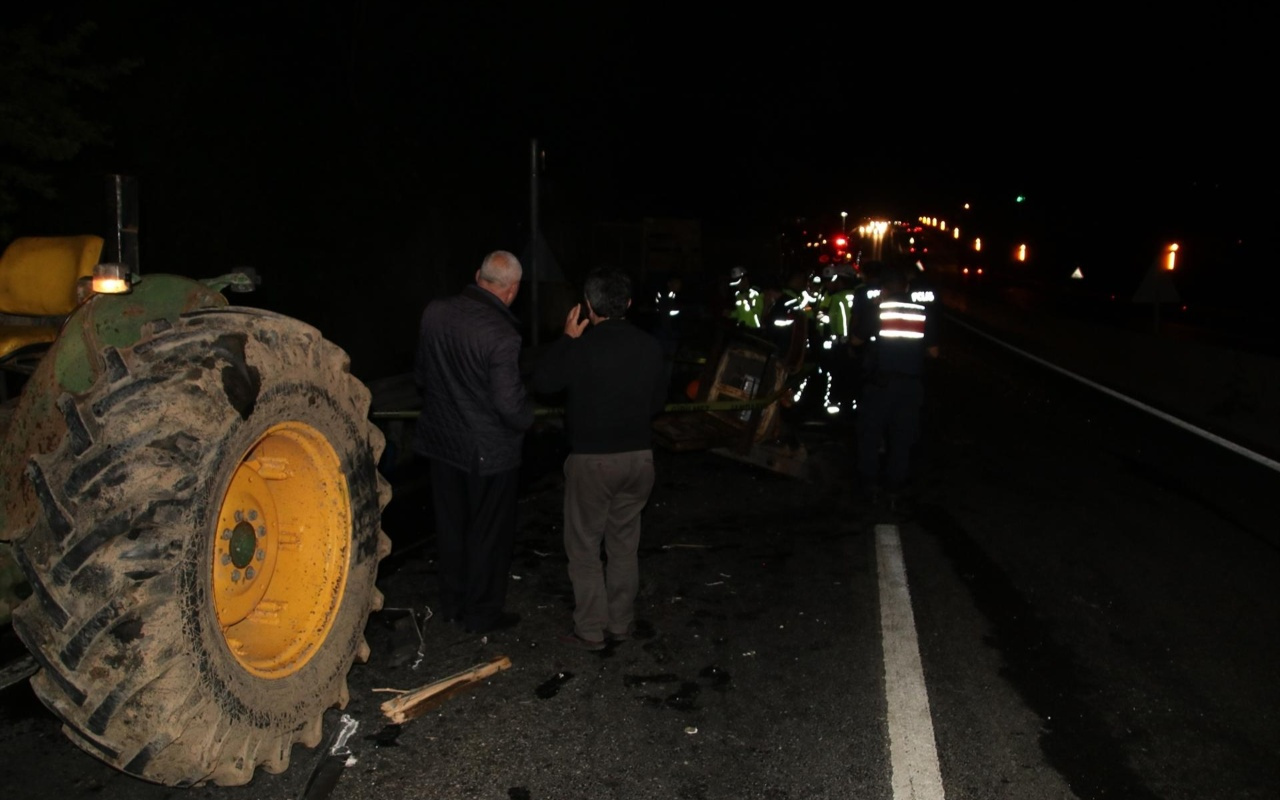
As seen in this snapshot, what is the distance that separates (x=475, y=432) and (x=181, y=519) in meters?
2.48

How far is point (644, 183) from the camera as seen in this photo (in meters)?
40.6

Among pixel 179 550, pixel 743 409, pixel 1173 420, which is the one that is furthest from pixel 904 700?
pixel 1173 420

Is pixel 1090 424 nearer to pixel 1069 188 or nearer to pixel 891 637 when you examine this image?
pixel 891 637

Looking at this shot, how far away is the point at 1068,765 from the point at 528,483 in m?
5.69

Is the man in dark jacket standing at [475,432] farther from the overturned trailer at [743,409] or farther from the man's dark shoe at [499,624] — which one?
the overturned trailer at [743,409]

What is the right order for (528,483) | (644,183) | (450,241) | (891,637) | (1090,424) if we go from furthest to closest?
(644,183), (450,241), (1090,424), (528,483), (891,637)

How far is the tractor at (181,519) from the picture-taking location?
3.23 meters

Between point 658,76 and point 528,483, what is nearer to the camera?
point 528,483

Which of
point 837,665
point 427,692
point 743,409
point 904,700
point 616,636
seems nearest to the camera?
point 427,692

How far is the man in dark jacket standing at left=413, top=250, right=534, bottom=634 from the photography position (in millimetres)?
5664

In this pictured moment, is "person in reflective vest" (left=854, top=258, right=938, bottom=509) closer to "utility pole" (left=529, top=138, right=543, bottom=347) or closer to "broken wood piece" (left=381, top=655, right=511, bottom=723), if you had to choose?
"broken wood piece" (left=381, top=655, right=511, bottom=723)

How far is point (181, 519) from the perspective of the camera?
3328 mm

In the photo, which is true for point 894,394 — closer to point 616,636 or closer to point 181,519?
point 616,636

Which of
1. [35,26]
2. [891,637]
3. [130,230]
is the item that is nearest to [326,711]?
[130,230]
